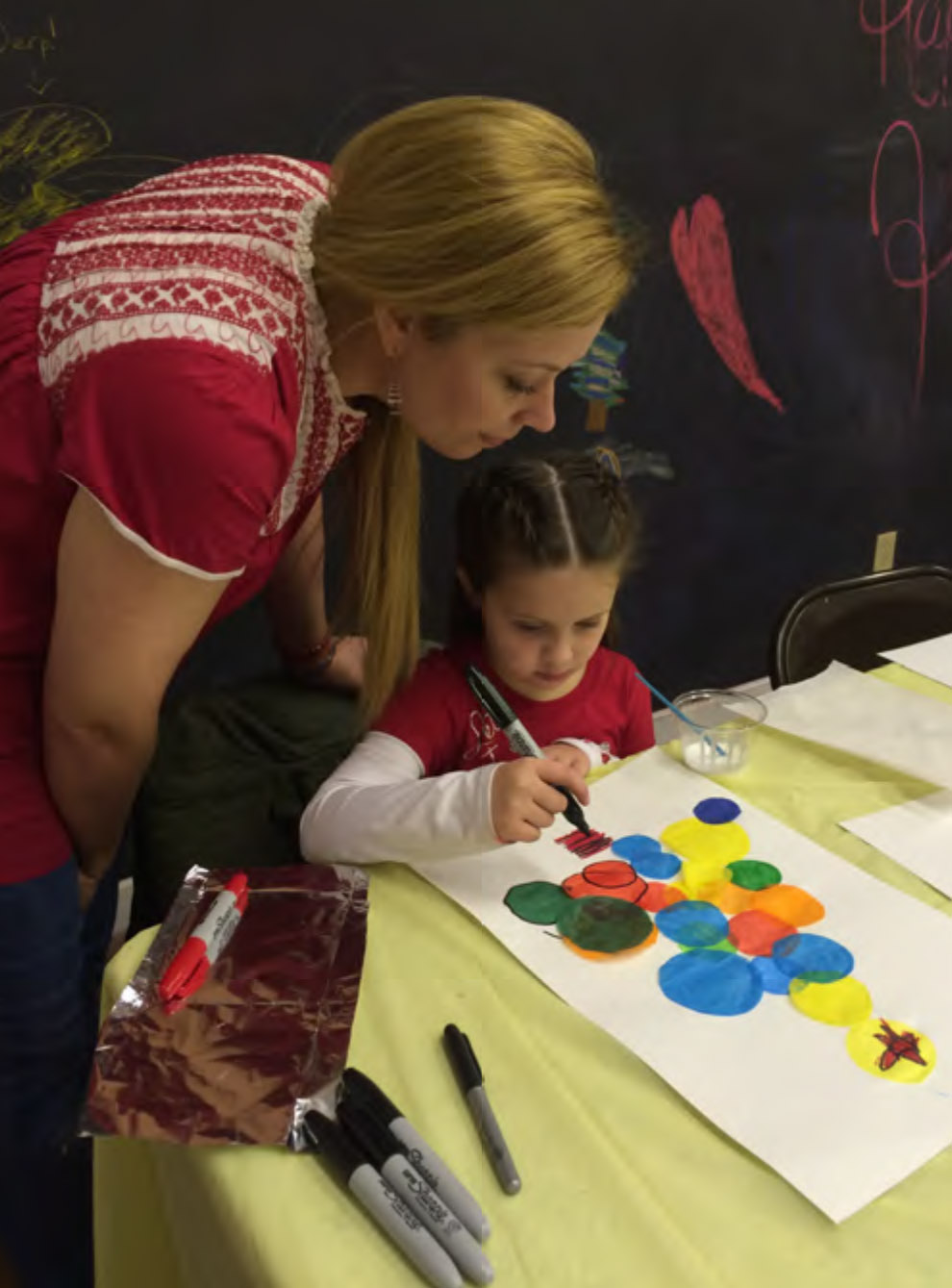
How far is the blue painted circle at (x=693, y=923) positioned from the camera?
0.88 meters

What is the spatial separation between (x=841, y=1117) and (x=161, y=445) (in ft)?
2.11

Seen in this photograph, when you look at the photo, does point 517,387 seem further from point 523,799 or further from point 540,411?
point 523,799

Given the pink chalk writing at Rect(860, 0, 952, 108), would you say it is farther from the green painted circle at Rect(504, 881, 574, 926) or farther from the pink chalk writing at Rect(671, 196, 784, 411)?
the green painted circle at Rect(504, 881, 574, 926)

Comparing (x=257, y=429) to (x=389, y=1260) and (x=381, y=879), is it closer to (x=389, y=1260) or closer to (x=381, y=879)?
(x=381, y=879)

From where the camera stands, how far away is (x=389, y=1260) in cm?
61

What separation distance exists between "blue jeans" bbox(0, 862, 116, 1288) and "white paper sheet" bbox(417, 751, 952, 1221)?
0.37 metres

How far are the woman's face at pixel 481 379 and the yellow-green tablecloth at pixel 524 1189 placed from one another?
445 millimetres

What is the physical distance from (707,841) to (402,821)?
0.89ft

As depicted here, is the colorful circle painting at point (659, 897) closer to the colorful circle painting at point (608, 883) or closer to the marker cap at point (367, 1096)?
the colorful circle painting at point (608, 883)

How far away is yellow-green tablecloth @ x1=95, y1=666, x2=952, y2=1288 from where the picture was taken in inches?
24.3

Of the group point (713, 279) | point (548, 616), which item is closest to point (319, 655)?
point (548, 616)

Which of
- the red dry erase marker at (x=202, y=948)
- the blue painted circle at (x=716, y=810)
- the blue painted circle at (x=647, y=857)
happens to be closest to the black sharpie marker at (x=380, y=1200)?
the red dry erase marker at (x=202, y=948)

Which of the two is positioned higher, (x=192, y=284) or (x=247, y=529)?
(x=192, y=284)

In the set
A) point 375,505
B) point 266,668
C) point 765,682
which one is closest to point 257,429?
point 375,505
